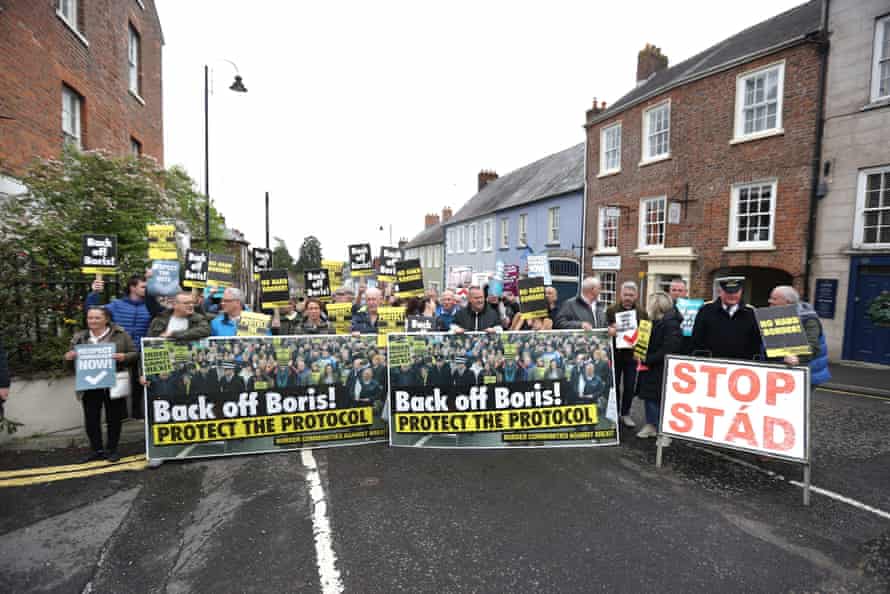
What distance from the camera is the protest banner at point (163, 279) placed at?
6449mm

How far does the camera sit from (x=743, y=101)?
1403cm

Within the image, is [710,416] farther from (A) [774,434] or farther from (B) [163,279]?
(B) [163,279]

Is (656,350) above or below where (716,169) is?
below

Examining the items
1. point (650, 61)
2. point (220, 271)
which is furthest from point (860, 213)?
point (220, 271)

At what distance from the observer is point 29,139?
971 centimetres

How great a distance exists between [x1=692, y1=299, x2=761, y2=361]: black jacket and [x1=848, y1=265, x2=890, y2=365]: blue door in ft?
28.1

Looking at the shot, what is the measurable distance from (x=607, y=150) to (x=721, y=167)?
6012 millimetres

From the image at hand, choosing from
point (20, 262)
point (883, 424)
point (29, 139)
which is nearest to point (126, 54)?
point (29, 139)

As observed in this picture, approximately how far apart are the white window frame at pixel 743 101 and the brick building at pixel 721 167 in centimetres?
3

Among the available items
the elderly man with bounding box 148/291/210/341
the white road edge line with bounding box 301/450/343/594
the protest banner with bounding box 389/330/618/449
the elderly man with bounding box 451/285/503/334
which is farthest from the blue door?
the elderly man with bounding box 148/291/210/341

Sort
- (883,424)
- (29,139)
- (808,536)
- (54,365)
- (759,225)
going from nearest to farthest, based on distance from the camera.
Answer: (808,536) → (54,365) → (883,424) → (29,139) → (759,225)

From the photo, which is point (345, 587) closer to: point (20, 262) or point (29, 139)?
point (20, 262)

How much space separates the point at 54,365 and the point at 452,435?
5.23 meters

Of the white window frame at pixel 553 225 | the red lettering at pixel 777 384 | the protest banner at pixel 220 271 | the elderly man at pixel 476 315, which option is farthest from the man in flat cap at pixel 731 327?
the white window frame at pixel 553 225
